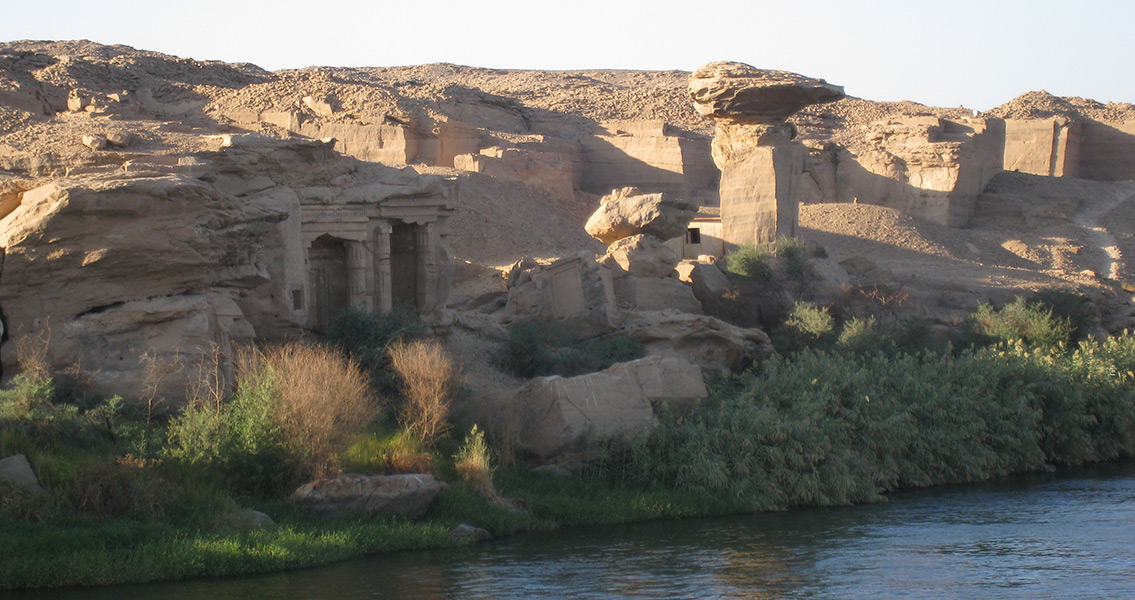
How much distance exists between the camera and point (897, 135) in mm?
30609

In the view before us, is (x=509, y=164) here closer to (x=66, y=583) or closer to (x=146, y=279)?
(x=146, y=279)

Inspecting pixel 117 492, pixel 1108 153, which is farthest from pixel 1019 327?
pixel 1108 153

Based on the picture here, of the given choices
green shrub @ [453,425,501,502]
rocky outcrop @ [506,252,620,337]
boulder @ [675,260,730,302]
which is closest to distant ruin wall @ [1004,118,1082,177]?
boulder @ [675,260,730,302]

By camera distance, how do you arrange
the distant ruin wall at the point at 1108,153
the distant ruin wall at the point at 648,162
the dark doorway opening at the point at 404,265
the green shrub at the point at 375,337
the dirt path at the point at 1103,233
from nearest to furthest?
the green shrub at the point at 375,337 → the dark doorway opening at the point at 404,265 → the dirt path at the point at 1103,233 → the distant ruin wall at the point at 648,162 → the distant ruin wall at the point at 1108,153

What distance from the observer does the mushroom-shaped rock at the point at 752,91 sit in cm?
2091

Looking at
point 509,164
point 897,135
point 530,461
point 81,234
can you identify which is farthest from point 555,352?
point 897,135

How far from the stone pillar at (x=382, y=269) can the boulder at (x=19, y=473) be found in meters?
5.70

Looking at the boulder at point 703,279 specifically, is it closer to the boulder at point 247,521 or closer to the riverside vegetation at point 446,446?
the riverside vegetation at point 446,446

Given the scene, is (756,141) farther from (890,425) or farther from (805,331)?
(890,425)

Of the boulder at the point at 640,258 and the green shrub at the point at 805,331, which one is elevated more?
the boulder at the point at 640,258

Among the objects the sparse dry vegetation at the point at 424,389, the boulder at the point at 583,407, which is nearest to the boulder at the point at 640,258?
the boulder at the point at 583,407

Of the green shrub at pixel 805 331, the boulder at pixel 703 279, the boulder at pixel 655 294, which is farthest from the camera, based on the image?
the boulder at pixel 703 279

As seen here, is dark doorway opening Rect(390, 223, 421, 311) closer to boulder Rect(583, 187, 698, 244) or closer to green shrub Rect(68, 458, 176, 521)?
boulder Rect(583, 187, 698, 244)

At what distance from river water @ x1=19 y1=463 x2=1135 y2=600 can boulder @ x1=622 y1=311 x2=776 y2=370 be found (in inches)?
151
